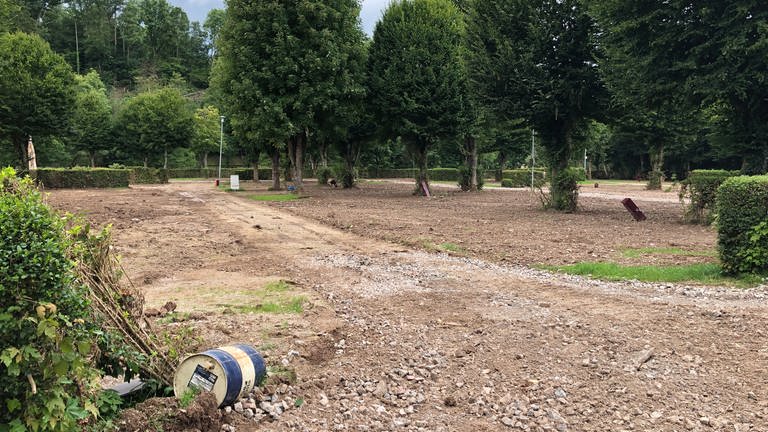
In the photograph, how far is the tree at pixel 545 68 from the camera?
17.7 m

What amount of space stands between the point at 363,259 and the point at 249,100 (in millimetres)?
18376

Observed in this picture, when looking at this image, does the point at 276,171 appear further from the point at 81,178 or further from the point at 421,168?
the point at 81,178

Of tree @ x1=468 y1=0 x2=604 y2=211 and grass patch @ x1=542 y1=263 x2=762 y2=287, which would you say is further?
tree @ x1=468 y1=0 x2=604 y2=211

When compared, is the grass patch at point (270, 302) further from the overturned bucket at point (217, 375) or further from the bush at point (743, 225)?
the bush at point (743, 225)

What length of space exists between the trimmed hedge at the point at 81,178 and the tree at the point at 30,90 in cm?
321

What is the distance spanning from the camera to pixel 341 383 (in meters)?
4.35

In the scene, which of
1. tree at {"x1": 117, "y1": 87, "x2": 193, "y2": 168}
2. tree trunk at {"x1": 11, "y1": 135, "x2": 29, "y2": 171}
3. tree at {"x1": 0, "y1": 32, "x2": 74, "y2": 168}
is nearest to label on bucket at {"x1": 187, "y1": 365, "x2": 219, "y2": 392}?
tree at {"x1": 0, "y1": 32, "x2": 74, "y2": 168}

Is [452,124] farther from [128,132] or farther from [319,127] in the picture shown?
[128,132]

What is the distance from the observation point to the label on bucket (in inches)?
143

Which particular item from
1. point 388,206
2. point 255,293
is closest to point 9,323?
point 255,293

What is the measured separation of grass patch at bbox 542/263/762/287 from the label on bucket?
6.36 metres

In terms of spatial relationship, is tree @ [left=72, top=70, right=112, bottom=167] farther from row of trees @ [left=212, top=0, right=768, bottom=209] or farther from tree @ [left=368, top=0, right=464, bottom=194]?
tree @ [left=368, top=0, right=464, bottom=194]

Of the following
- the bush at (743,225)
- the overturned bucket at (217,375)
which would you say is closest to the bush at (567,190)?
the bush at (743,225)

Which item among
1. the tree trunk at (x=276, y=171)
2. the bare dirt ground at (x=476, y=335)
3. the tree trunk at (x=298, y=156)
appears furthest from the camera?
the tree trunk at (x=276, y=171)
